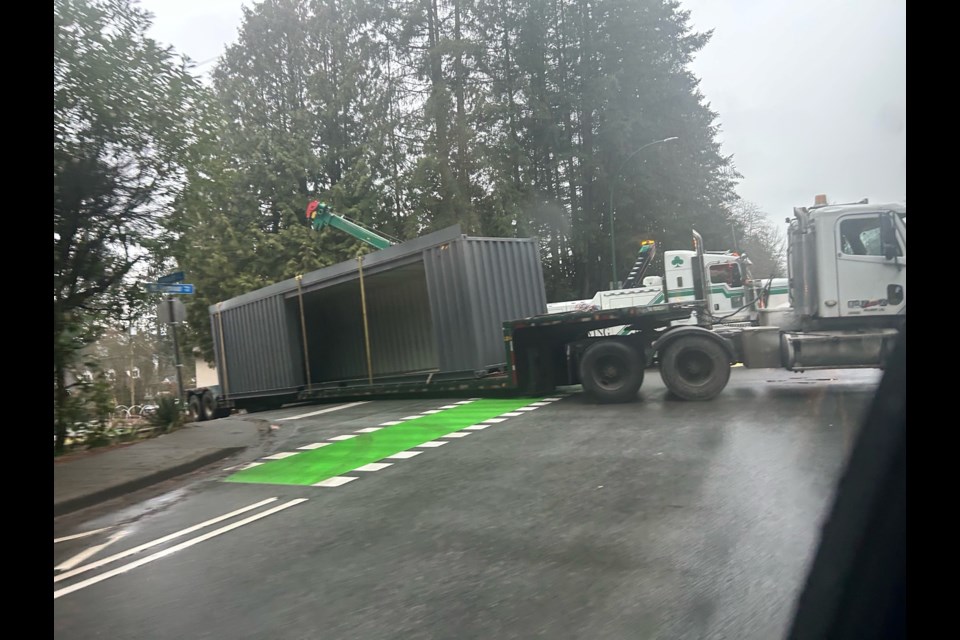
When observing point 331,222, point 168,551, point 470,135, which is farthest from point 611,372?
point 470,135

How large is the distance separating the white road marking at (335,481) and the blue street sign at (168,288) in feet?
16.7

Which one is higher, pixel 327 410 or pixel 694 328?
pixel 694 328

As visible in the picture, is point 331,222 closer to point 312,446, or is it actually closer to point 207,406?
point 207,406

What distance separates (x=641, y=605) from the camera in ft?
11.3

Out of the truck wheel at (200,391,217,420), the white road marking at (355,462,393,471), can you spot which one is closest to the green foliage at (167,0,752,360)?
the truck wheel at (200,391,217,420)

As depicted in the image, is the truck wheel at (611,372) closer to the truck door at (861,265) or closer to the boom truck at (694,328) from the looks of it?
the boom truck at (694,328)

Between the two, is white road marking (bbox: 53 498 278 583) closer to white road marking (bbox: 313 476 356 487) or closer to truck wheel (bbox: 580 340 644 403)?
white road marking (bbox: 313 476 356 487)

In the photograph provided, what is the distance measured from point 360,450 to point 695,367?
17.8 feet

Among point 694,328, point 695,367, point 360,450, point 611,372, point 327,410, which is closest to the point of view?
point 360,450

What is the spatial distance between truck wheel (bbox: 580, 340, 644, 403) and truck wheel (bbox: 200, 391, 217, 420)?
11836mm

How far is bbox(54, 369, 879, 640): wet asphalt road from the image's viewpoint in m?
3.43

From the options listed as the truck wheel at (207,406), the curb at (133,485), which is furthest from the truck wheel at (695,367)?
the truck wheel at (207,406)

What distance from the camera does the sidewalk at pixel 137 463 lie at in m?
7.21

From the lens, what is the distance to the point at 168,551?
5.16 m
